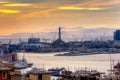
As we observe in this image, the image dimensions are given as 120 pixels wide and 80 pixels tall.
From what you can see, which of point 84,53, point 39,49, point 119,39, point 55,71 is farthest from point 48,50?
point 55,71

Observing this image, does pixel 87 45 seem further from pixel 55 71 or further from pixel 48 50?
pixel 55 71

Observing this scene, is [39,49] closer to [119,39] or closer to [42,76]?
[119,39]

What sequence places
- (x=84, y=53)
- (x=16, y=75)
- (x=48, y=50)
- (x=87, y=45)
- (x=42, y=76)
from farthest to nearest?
(x=87, y=45)
(x=48, y=50)
(x=84, y=53)
(x=42, y=76)
(x=16, y=75)

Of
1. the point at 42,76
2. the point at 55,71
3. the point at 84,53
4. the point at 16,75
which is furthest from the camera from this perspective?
the point at 84,53

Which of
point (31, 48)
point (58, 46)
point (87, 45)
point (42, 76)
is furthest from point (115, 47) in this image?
point (42, 76)

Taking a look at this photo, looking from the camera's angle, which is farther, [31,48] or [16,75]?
[31,48]

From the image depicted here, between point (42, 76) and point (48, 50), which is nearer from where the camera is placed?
point (42, 76)

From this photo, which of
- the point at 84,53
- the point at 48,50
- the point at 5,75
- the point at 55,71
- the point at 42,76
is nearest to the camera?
the point at 5,75

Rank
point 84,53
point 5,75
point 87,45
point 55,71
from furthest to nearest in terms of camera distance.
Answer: point 87,45, point 84,53, point 55,71, point 5,75

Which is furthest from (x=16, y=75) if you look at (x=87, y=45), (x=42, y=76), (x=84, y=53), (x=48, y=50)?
(x=87, y=45)
